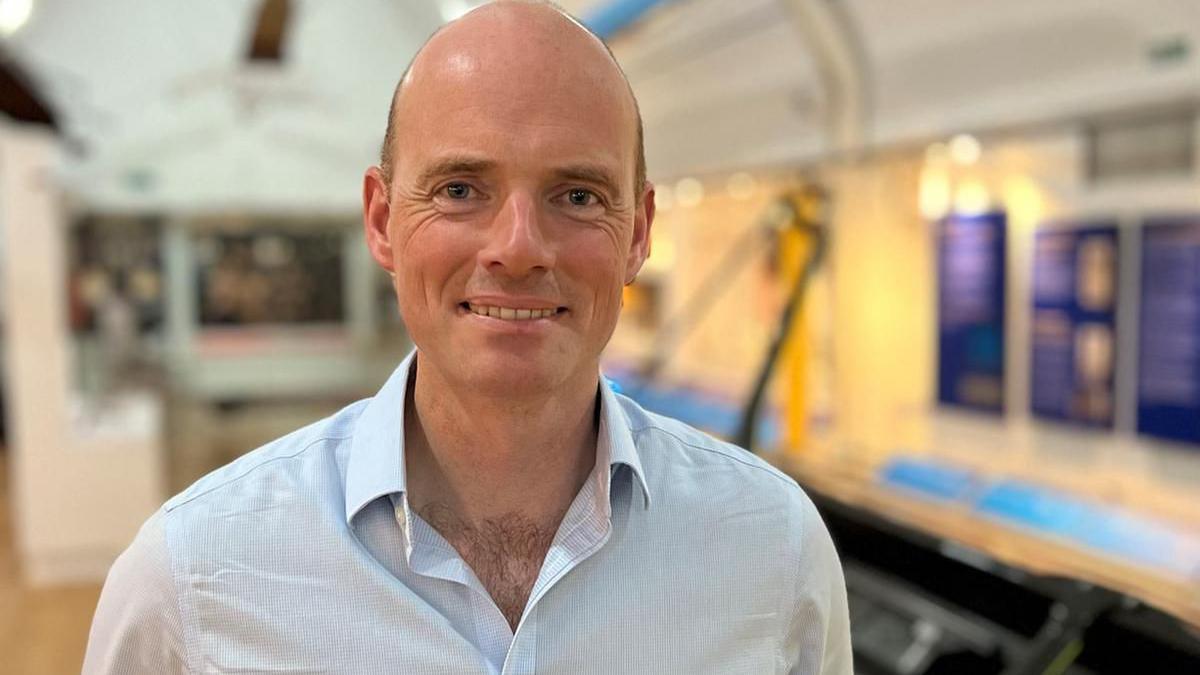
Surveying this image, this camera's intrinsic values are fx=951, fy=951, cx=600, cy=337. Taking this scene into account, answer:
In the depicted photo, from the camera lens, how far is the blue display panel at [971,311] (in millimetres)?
5629

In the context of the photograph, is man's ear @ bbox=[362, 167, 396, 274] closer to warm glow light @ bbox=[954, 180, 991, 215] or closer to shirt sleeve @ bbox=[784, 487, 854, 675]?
shirt sleeve @ bbox=[784, 487, 854, 675]

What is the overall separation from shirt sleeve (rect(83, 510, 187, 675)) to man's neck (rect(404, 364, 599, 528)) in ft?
1.23

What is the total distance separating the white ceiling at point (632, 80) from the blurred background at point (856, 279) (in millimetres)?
28

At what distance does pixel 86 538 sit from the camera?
7.33 metres

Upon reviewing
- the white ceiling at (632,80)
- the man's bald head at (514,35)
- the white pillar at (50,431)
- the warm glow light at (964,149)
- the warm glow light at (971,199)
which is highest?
the white ceiling at (632,80)

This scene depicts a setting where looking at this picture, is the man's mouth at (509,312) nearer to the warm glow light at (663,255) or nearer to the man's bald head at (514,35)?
the man's bald head at (514,35)

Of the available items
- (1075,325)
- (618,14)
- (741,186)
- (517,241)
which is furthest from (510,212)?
(741,186)

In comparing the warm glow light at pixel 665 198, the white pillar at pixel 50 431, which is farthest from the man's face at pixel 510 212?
the warm glow light at pixel 665 198

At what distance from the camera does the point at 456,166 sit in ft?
4.47

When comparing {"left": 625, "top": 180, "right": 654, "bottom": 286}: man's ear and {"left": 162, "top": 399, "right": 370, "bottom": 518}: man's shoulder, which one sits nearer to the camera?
{"left": 162, "top": 399, "right": 370, "bottom": 518}: man's shoulder

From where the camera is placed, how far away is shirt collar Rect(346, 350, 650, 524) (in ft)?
4.68

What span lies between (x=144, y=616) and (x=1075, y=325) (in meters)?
4.91

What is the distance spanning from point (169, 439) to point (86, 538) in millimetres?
5245

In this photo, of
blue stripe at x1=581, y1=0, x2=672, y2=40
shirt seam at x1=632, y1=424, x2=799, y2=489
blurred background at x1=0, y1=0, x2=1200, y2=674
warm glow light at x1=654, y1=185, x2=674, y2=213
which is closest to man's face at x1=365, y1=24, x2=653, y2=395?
shirt seam at x1=632, y1=424, x2=799, y2=489
